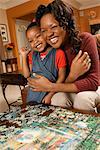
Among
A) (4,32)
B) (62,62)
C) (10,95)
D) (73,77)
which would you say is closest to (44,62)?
(62,62)

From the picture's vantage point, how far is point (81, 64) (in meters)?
1.14

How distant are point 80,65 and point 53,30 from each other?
0.95 ft

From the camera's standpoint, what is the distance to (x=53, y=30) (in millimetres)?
1176

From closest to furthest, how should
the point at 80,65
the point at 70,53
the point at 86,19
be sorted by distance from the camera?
the point at 80,65
the point at 70,53
the point at 86,19

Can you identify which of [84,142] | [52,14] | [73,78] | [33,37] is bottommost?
[84,142]

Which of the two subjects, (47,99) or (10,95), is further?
(10,95)

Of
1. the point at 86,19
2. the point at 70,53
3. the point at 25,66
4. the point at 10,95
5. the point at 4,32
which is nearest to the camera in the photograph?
the point at 70,53

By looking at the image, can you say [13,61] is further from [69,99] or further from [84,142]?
[84,142]

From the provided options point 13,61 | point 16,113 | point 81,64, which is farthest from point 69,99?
point 13,61

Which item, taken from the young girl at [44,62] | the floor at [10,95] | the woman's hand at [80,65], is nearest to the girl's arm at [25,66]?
the young girl at [44,62]

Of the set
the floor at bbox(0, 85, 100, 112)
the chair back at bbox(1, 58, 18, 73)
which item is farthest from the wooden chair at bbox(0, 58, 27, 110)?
the floor at bbox(0, 85, 100, 112)

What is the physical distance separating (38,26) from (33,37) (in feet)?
0.29

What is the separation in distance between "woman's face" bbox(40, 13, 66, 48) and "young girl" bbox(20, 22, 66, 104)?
0.27ft

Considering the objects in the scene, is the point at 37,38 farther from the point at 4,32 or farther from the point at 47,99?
the point at 4,32
